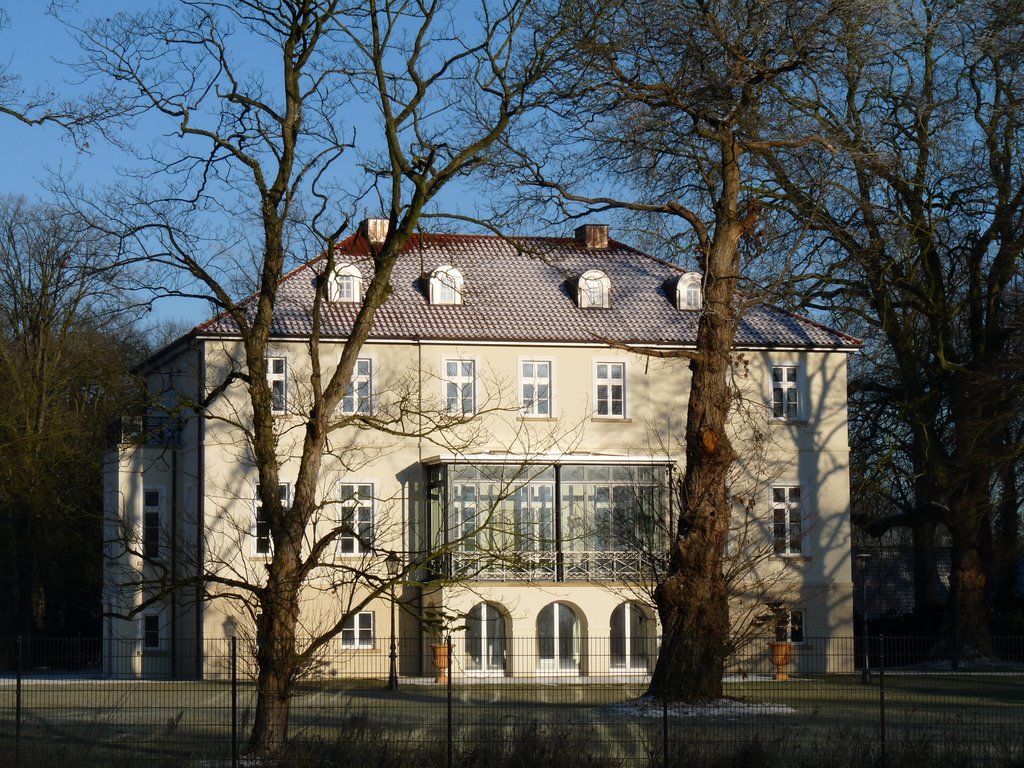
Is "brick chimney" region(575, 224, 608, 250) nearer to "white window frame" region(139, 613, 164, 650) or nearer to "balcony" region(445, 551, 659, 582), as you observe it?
"balcony" region(445, 551, 659, 582)

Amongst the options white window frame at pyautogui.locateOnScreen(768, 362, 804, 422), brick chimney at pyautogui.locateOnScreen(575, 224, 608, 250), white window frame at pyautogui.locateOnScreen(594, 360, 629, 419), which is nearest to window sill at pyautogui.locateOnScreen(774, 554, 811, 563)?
white window frame at pyautogui.locateOnScreen(768, 362, 804, 422)

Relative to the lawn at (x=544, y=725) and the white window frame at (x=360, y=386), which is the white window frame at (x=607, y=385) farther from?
the lawn at (x=544, y=725)

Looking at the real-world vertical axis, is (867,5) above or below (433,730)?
above

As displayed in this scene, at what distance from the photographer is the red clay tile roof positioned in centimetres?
3600

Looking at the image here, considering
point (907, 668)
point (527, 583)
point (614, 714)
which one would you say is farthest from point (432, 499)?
point (614, 714)

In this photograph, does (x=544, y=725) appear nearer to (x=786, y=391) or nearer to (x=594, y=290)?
(x=594, y=290)

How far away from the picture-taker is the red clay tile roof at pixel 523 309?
118ft

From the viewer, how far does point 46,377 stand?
136 ft

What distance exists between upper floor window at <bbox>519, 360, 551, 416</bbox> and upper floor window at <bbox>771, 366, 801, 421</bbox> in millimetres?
5889

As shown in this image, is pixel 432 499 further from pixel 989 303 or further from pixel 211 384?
pixel 989 303

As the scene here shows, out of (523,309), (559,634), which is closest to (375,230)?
(523,309)

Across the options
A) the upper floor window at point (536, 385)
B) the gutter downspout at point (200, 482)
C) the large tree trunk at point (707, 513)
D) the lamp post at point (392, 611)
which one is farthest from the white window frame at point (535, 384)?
the large tree trunk at point (707, 513)

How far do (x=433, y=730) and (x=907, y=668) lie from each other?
21205 mm

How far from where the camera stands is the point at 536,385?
121 ft
